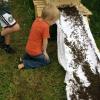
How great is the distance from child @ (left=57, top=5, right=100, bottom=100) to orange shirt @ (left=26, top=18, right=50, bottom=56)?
0.41 metres

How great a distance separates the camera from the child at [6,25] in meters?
5.47

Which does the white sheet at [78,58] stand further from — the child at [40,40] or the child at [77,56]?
the child at [40,40]

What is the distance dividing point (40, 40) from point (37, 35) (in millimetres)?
95

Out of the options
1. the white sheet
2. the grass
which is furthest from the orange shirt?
the white sheet

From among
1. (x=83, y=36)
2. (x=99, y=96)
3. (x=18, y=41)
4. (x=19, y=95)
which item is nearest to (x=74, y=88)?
(x=99, y=96)

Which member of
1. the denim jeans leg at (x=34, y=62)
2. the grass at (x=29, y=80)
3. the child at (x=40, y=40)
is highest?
the child at (x=40, y=40)

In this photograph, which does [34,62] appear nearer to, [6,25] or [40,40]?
[40,40]

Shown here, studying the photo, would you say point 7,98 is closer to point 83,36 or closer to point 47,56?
point 47,56

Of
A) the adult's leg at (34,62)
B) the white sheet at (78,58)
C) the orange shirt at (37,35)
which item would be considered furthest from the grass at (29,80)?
the orange shirt at (37,35)

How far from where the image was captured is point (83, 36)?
5875 mm

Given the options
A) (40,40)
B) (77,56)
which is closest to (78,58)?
(77,56)

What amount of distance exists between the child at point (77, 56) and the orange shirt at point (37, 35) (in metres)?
0.41

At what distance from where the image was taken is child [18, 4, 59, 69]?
17.2 ft

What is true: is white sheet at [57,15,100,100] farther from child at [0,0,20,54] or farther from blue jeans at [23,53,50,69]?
child at [0,0,20,54]
